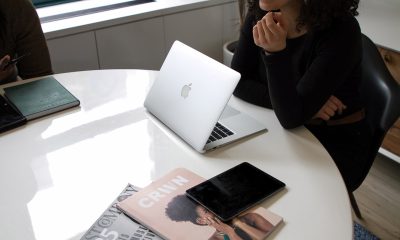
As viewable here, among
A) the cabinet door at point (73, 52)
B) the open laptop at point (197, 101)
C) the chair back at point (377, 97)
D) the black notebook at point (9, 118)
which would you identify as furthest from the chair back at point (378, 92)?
the cabinet door at point (73, 52)

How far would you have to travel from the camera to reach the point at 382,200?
182cm

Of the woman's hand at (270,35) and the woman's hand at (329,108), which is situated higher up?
the woman's hand at (270,35)

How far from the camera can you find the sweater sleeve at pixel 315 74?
3.26 ft

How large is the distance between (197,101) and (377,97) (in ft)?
1.92

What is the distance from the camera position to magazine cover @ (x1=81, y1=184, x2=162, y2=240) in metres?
0.69

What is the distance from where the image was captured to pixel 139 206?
0.75m

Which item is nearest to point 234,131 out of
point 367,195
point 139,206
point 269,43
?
point 269,43

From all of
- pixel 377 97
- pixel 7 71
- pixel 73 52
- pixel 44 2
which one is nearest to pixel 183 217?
pixel 377 97

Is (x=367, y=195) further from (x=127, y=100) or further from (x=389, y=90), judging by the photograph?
(x=127, y=100)

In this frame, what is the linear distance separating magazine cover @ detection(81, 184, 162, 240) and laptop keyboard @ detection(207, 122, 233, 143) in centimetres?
31

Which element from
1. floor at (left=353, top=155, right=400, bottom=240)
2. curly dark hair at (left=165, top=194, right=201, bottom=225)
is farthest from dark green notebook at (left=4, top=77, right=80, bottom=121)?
floor at (left=353, top=155, right=400, bottom=240)

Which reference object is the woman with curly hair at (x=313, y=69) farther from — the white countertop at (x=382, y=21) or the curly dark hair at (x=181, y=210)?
the white countertop at (x=382, y=21)

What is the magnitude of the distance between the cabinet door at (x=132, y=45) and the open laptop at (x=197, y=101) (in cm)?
95

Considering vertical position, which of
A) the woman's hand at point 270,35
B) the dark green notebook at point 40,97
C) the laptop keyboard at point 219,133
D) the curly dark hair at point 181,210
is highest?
the woman's hand at point 270,35
